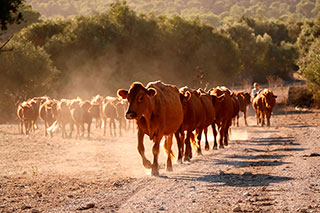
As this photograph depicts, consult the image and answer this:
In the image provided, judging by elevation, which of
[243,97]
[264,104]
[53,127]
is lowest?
[53,127]

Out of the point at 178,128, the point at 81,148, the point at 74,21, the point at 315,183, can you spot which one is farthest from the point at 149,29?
the point at 315,183

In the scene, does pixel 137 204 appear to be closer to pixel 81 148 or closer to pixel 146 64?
pixel 81 148

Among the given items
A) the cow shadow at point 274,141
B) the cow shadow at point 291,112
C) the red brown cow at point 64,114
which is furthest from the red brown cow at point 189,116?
the cow shadow at point 291,112

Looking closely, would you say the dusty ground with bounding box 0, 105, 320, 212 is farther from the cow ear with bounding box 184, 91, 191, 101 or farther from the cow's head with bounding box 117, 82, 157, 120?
the cow ear with bounding box 184, 91, 191, 101

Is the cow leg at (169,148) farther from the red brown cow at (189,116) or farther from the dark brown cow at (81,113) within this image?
the dark brown cow at (81,113)

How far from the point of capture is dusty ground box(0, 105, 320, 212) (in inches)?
327

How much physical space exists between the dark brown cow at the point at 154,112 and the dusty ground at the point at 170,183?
2.40 ft

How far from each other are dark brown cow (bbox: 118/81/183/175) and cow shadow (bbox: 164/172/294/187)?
0.94m

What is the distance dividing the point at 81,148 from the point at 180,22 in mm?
40186

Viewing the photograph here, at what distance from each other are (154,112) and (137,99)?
2.81 feet

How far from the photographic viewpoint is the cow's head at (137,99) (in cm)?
1141

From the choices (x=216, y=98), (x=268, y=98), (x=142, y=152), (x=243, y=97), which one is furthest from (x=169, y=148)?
(x=243, y=97)

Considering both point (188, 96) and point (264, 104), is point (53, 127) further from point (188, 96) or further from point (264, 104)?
point (188, 96)

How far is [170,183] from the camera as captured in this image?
1044cm
